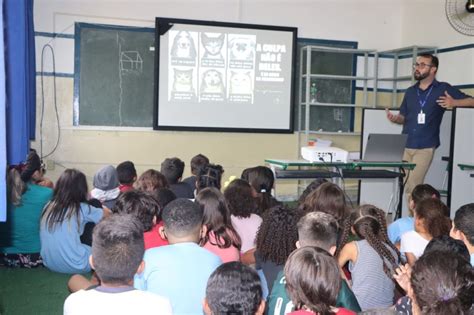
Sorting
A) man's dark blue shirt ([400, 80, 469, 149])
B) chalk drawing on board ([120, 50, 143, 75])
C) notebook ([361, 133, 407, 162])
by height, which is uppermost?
chalk drawing on board ([120, 50, 143, 75])

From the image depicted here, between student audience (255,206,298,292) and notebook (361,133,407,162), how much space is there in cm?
262

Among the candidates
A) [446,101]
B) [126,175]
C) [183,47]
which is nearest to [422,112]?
[446,101]

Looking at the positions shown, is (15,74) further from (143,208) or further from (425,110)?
(425,110)

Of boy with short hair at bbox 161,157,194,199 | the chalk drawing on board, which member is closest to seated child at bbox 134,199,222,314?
boy with short hair at bbox 161,157,194,199

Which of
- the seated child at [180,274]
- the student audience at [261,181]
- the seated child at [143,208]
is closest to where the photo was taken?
the seated child at [180,274]

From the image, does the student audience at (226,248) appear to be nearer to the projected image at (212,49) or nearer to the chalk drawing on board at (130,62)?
the chalk drawing on board at (130,62)

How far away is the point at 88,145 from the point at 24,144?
13.6 feet

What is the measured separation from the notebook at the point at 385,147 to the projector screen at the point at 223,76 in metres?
2.33

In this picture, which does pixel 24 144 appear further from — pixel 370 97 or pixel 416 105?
pixel 370 97

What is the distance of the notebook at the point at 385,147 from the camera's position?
487 cm

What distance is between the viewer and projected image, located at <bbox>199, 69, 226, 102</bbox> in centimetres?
684

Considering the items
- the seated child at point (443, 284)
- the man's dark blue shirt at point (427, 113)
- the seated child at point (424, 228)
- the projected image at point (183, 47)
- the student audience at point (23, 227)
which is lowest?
the student audience at point (23, 227)

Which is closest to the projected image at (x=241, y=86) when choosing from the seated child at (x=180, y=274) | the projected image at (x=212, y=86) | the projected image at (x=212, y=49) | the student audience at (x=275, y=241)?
the projected image at (x=212, y=86)

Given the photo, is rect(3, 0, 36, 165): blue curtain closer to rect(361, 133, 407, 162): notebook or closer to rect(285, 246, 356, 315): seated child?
rect(285, 246, 356, 315): seated child
